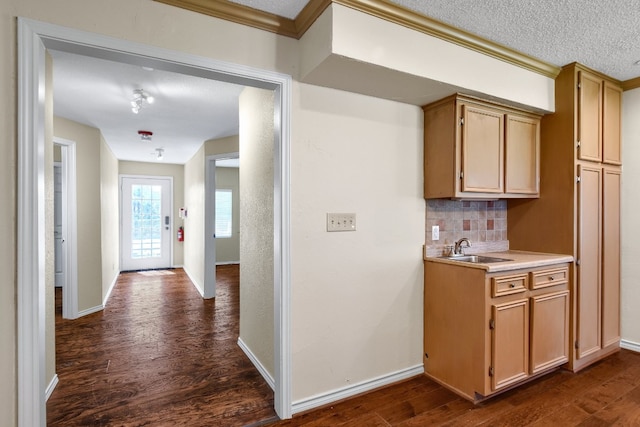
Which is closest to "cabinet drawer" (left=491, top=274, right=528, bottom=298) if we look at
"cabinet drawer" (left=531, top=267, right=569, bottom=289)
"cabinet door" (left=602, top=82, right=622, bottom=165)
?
"cabinet drawer" (left=531, top=267, right=569, bottom=289)

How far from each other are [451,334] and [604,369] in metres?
1.42

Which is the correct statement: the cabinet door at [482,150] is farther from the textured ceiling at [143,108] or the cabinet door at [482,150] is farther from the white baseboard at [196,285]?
the white baseboard at [196,285]

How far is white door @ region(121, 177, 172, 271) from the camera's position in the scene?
7074 mm

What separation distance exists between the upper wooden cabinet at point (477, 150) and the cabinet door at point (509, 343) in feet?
2.71

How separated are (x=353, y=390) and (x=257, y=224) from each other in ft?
4.60

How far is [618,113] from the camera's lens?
3.00 m

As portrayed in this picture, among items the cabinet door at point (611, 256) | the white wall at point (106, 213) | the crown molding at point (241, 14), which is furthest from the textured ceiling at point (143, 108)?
the cabinet door at point (611, 256)

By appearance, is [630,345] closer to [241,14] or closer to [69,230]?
[241,14]

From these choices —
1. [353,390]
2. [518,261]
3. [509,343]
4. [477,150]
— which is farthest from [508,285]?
[353,390]

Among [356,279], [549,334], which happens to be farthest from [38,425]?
[549,334]

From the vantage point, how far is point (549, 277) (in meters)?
2.52

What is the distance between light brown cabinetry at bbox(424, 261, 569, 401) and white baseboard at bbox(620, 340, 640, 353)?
3.03 ft

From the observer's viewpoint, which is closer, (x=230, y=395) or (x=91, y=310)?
(x=230, y=395)

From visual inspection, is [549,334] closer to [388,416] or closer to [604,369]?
[604,369]
